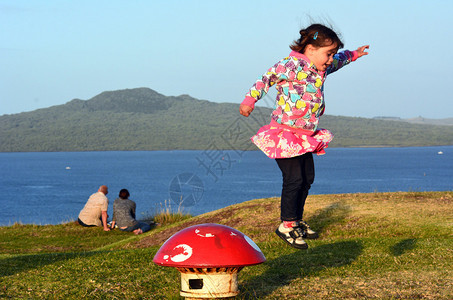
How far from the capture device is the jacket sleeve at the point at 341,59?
24.2 feet

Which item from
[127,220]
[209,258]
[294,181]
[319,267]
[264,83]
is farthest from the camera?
[127,220]

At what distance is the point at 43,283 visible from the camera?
271 inches

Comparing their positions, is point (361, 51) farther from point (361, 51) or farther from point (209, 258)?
point (209, 258)

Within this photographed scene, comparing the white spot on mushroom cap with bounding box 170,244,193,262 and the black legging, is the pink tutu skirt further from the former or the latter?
the white spot on mushroom cap with bounding box 170,244,193,262

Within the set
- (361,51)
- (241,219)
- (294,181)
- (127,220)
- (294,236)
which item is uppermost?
(361,51)

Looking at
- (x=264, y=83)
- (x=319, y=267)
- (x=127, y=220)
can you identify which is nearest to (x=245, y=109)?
(x=264, y=83)

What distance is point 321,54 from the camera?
685 centimetres

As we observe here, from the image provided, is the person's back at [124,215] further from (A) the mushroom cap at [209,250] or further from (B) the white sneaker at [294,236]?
(A) the mushroom cap at [209,250]

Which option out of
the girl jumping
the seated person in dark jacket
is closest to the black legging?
the girl jumping

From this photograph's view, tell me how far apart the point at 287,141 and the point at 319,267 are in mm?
1700

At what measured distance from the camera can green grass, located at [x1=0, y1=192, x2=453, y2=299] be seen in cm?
623

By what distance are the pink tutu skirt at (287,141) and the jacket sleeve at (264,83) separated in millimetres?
540

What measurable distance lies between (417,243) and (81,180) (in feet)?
360

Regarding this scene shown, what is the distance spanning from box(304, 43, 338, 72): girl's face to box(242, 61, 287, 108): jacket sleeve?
1.12 ft
